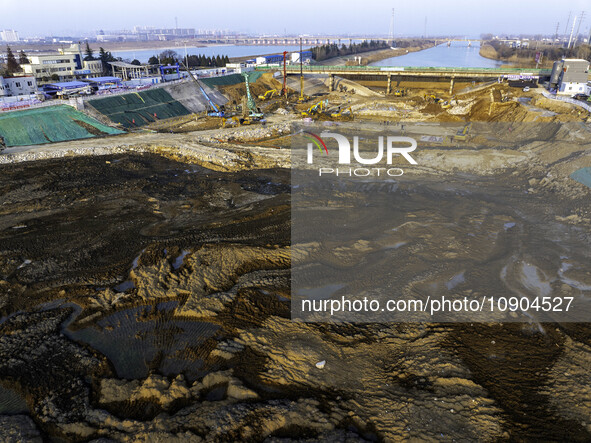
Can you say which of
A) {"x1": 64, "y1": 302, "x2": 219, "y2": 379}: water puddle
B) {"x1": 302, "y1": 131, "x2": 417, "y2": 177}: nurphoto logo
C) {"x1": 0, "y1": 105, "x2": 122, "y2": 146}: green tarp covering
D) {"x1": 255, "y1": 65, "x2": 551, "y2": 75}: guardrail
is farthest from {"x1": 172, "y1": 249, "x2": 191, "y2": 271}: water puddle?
{"x1": 255, "y1": 65, "x2": 551, "y2": 75}: guardrail

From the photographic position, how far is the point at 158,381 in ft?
34.8

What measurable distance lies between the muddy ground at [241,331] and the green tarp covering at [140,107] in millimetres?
14199

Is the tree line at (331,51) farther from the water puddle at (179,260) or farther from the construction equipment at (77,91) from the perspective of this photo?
the water puddle at (179,260)

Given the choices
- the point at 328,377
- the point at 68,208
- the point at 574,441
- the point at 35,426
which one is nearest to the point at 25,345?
the point at 35,426

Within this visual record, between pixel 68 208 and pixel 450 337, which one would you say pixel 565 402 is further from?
pixel 68 208

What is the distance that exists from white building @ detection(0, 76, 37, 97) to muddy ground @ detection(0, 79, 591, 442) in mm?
21828

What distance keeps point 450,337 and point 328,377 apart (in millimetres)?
4204

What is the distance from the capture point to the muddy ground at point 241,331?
9.44 metres

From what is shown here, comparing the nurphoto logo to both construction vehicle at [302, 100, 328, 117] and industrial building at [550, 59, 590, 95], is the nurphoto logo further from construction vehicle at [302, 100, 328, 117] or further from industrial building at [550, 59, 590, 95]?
industrial building at [550, 59, 590, 95]

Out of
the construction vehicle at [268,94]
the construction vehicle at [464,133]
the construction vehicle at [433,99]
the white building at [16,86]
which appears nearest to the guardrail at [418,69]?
the construction vehicle at [433,99]

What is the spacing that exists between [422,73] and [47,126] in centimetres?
4803

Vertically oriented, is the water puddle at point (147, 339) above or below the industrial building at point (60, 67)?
below

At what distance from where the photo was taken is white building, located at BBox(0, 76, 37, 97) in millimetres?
39719

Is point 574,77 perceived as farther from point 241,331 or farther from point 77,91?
point 77,91
